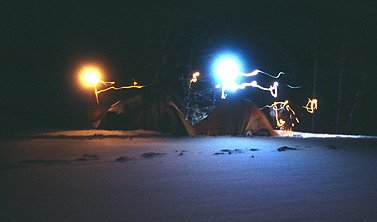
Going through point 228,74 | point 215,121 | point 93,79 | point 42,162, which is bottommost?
point 42,162

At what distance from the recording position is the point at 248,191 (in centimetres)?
414

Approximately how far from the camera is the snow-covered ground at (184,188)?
321cm

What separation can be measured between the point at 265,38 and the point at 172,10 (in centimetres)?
926

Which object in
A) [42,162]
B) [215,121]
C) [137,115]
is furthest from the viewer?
[137,115]

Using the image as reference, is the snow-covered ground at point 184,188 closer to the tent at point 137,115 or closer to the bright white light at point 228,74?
the tent at point 137,115

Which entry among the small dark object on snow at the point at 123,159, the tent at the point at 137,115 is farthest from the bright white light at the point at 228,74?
the small dark object on snow at the point at 123,159

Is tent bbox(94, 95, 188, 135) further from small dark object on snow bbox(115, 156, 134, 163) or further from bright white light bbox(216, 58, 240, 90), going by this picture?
small dark object on snow bbox(115, 156, 134, 163)

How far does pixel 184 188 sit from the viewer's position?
4293 mm

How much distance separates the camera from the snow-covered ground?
321 centimetres

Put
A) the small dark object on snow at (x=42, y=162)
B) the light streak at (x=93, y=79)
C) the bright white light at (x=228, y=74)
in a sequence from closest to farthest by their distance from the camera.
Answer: the small dark object on snow at (x=42, y=162), the bright white light at (x=228, y=74), the light streak at (x=93, y=79)

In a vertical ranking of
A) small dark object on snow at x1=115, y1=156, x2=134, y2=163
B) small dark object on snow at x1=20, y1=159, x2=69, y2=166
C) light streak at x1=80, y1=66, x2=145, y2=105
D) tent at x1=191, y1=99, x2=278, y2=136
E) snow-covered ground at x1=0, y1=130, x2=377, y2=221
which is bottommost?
small dark object on snow at x1=20, y1=159, x2=69, y2=166

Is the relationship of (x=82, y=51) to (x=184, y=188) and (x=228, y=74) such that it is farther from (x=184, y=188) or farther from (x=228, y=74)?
(x=184, y=188)

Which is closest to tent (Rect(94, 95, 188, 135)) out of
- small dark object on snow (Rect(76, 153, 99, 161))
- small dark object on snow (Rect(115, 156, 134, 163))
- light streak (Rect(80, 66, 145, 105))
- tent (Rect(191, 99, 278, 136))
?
light streak (Rect(80, 66, 145, 105))

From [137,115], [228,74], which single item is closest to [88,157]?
[137,115]
